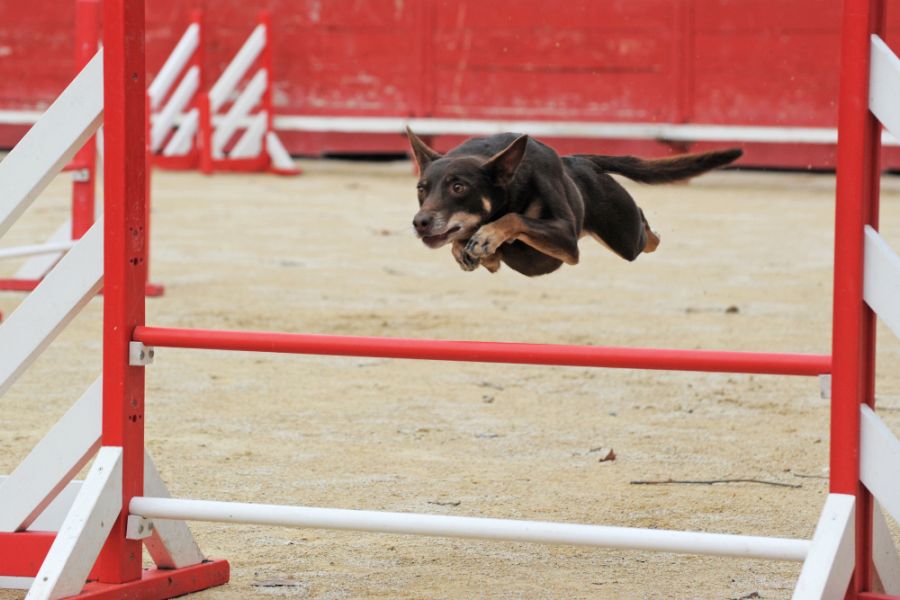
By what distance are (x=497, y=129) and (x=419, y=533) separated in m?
10.2

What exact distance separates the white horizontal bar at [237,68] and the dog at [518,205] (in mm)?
10246

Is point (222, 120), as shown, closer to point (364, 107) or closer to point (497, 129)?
point (364, 107)

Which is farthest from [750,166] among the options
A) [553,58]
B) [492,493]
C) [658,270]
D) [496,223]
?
[496,223]

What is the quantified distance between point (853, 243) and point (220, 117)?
11.3m

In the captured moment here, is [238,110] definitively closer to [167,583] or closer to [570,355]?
[167,583]

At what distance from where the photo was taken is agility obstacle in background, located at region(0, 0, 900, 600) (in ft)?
9.04

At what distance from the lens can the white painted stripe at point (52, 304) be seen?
3.20 meters

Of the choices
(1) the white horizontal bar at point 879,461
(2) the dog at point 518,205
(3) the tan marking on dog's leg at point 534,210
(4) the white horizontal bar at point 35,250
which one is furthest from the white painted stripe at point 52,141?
(4) the white horizontal bar at point 35,250

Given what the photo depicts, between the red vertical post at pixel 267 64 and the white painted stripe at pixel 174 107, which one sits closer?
the white painted stripe at pixel 174 107

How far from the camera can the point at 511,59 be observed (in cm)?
1324

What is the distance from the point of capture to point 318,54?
1409 centimetres

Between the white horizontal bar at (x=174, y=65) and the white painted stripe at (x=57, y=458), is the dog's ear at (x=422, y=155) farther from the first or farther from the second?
the white horizontal bar at (x=174, y=65)

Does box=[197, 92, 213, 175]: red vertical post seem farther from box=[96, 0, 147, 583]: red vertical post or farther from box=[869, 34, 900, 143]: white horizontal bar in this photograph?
box=[869, 34, 900, 143]: white horizontal bar

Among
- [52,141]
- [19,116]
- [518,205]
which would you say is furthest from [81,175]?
[19,116]
